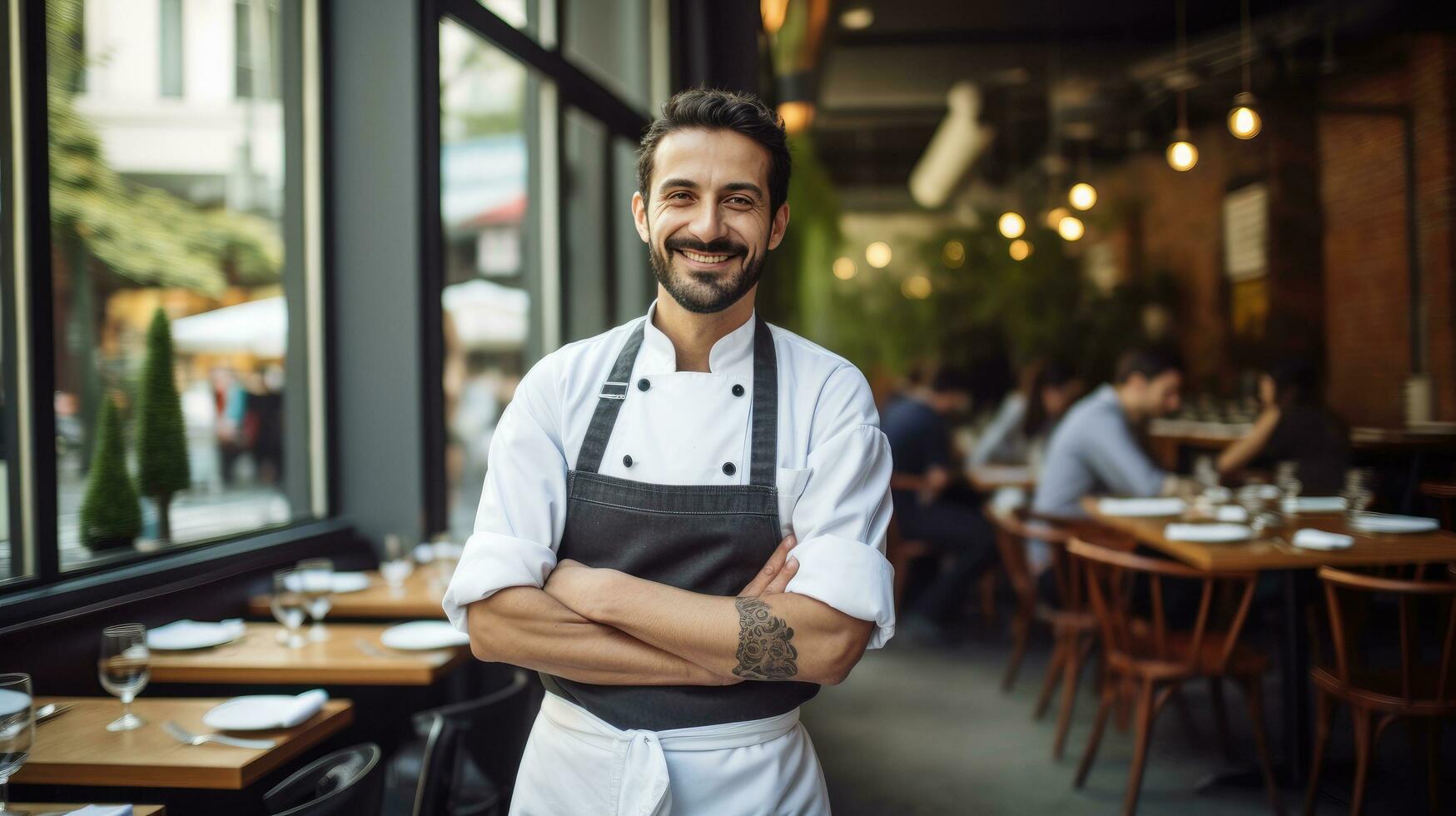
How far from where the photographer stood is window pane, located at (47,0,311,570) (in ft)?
8.31

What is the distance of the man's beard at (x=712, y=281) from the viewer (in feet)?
4.48

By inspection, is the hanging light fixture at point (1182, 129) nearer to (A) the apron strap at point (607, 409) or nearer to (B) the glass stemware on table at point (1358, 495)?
(B) the glass stemware on table at point (1358, 495)

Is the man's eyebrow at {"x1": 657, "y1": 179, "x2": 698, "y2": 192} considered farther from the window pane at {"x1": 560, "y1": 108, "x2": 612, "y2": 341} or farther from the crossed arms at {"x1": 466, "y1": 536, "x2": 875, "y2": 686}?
the window pane at {"x1": 560, "y1": 108, "x2": 612, "y2": 341}

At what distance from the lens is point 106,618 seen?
95.0 inches

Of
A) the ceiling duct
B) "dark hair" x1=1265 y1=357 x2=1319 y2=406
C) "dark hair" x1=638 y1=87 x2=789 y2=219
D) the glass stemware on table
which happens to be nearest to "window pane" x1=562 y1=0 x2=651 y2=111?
"dark hair" x1=1265 y1=357 x2=1319 y2=406

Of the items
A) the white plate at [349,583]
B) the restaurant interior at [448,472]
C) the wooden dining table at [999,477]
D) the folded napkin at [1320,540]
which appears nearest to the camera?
the restaurant interior at [448,472]

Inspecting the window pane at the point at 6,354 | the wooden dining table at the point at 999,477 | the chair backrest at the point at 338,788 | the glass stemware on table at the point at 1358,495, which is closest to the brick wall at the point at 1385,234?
the wooden dining table at the point at 999,477

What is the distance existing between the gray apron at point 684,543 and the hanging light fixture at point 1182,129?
6.09 m

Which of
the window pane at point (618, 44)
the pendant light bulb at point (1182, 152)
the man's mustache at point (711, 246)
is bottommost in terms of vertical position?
the man's mustache at point (711, 246)

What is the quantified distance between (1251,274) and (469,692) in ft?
28.4

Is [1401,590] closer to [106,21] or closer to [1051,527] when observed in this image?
[1051,527]

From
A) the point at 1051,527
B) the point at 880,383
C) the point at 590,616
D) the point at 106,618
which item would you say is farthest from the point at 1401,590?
the point at 880,383

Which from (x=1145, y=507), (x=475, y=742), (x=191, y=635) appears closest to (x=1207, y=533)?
(x=1145, y=507)

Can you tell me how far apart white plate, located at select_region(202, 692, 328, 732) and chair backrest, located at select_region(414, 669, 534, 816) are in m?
0.25
